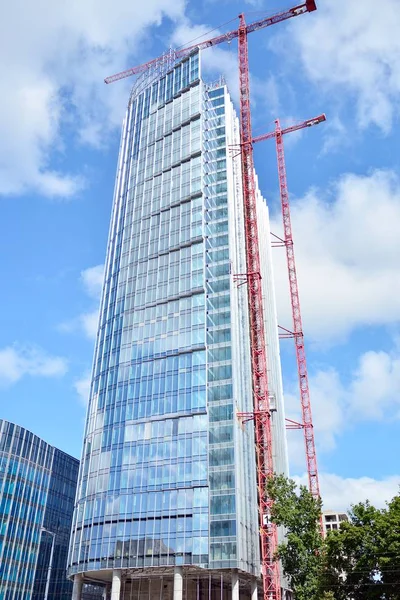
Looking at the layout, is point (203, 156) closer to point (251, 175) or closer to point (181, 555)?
point (251, 175)

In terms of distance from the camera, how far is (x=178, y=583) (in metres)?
75.9

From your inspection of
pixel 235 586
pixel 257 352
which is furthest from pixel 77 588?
pixel 257 352

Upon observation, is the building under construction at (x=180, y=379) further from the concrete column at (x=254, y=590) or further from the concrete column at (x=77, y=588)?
the concrete column at (x=77, y=588)

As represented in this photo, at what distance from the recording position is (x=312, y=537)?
69.6 m

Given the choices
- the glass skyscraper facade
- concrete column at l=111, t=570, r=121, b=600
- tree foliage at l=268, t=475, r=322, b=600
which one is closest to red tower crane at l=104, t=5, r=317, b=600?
tree foliage at l=268, t=475, r=322, b=600

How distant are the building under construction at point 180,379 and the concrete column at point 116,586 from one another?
5.9 inches

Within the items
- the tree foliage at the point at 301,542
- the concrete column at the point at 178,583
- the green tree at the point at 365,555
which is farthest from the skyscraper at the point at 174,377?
the green tree at the point at 365,555

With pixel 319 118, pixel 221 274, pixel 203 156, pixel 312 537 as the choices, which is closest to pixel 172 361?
pixel 221 274

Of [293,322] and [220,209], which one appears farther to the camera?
[293,322]

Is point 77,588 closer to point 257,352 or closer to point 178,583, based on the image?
point 178,583

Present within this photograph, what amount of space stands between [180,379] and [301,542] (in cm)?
3176

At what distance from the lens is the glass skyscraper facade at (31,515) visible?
11400cm

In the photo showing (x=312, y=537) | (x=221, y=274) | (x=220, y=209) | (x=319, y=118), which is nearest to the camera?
(x=312, y=537)

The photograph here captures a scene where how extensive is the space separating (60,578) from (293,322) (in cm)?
8103
